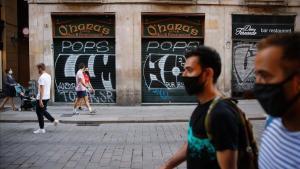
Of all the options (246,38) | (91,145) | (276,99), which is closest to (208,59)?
(276,99)

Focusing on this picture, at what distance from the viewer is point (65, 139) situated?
40.8 feet

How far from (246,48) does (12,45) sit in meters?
13.7

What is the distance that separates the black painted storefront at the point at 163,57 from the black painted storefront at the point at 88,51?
1441 millimetres

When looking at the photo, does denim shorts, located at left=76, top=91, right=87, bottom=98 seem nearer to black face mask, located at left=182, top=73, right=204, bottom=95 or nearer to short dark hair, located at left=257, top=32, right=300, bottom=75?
black face mask, located at left=182, top=73, right=204, bottom=95

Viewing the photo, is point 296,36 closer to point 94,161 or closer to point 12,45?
point 94,161

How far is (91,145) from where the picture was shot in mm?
11391

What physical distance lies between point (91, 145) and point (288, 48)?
9.35m

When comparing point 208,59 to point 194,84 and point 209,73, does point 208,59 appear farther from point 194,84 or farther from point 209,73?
point 194,84

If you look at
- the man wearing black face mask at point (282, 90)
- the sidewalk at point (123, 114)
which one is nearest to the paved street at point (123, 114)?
the sidewalk at point (123, 114)

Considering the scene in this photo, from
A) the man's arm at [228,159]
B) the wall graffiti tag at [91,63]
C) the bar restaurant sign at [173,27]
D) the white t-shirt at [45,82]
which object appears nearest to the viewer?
the man's arm at [228,159]

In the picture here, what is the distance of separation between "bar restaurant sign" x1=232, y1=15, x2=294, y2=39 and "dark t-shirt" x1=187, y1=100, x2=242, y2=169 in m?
19.5

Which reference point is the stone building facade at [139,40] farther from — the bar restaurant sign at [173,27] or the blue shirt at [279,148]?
the blue shirt at [279,148]

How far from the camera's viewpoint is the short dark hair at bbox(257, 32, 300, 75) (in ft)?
7.67

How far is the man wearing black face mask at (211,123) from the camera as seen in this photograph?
3.07 meters
